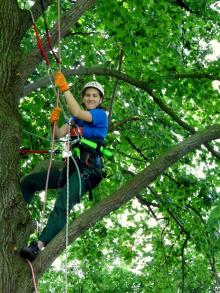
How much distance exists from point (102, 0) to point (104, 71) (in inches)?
35.7

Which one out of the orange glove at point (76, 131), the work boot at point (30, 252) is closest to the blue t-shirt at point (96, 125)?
the orange glove at point (76, 131)

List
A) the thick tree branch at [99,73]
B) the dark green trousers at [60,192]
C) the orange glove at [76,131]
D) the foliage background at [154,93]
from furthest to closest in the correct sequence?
the foliage background at [154,93] < the thick tree branch at [99,73] < the orange glove at [76,131] < the dark green trousers at [60,192]

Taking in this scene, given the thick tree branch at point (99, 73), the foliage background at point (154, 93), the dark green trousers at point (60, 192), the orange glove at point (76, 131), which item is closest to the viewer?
the dark green trousers at point (60, 192)

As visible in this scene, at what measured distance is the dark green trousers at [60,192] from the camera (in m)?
3.63

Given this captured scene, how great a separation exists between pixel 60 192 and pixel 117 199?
21.8 inches

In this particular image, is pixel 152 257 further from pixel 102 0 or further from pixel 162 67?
pixel 102 0

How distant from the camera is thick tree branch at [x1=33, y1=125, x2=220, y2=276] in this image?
3330 millimetres

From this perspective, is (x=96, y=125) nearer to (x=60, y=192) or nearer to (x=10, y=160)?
(x=60, y=192)

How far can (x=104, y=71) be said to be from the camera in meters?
4.89

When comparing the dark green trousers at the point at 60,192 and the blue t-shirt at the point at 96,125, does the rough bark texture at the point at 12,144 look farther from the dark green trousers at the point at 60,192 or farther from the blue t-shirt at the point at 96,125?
the blue t-shirt at the point at 96,125

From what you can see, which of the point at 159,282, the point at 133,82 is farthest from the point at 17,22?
the point at 159,282

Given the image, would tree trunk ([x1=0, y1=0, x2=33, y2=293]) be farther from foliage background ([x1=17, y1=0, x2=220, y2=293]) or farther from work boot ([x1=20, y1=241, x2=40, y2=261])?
foliage background ([x1=17, y1=0, x2=220, y2=293])

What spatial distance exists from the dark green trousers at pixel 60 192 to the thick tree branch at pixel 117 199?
27 cm

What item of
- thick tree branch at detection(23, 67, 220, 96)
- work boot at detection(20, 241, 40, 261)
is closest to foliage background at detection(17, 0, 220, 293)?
thick tree branch at detection(23, 67, 220, 96)
